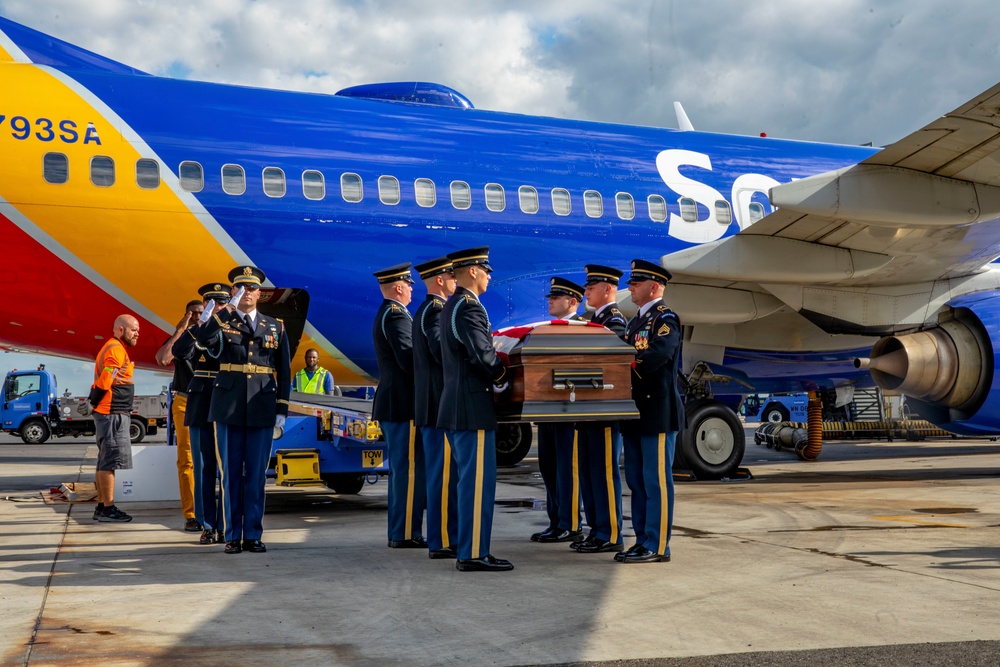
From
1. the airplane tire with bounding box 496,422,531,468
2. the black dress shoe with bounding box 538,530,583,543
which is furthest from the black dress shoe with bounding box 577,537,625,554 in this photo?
the airplane tire with bounding box 496,422,531,468

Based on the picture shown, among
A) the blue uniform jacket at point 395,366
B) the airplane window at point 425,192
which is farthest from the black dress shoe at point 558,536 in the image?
the airplane window at point 425,192

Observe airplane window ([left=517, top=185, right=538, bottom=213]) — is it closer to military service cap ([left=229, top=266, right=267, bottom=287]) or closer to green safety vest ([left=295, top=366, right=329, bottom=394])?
green safety vest ([left=295, top=366, right=329, bottom=394])

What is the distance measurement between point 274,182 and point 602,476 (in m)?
4.88

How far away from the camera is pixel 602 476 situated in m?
6.60

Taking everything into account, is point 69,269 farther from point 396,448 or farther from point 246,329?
point 396,448

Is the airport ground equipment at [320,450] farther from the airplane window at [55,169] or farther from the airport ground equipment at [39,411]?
the airport ground equipment at [39,411]

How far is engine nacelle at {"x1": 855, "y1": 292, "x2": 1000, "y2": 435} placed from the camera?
412 inches

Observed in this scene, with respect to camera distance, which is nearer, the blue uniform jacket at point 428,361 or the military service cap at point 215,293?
the blue uniform jacket at point 428,361

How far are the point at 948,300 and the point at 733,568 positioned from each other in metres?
7.01

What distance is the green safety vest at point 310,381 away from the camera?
35.9ft

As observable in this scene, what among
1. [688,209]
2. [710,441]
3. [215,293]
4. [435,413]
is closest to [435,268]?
[435,413]

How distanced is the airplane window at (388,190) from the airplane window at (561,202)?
6.03 feet

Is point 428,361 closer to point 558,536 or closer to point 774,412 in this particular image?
point 558,536

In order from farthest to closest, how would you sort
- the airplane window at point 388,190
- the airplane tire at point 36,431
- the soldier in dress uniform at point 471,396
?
the airplane tire at point 36,431 < the airplane window at point 388,190 < the soldier in dress uniform at point 471,396
